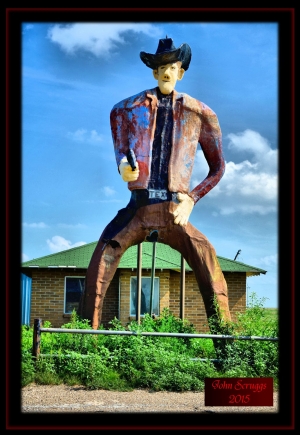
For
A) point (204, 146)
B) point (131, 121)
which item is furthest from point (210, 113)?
point (131, 121)

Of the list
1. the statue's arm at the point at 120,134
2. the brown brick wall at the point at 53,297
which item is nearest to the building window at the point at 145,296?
the brown brick wall at the point at 53,297

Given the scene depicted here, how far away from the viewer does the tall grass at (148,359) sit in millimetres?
5887

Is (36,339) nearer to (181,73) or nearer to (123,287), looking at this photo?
(181,73)

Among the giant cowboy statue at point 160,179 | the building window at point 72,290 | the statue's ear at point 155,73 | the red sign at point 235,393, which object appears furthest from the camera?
the building window at point 72,290

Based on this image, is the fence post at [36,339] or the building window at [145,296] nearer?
the fence post at [36,339]

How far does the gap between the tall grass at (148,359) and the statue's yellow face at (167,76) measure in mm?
2559

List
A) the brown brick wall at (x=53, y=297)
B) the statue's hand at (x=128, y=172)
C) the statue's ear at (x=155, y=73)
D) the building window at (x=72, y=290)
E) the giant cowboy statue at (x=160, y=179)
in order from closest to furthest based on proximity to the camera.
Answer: the statue's hand at (x=128, y=172) < the giant cowboy statue at (x=160, y=179) < the statue's ear at (x=155, y=73) < the brown brick wall at (x=53, y=297) < the building window at (x=72, y=290)

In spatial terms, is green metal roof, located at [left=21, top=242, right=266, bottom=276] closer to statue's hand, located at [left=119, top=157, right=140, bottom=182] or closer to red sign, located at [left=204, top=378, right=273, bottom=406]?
statue's hand, located at [left=119, top=157, right=140, bottom=182]

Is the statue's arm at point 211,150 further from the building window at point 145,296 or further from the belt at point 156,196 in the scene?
the building window at point 145,296

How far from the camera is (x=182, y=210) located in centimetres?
684

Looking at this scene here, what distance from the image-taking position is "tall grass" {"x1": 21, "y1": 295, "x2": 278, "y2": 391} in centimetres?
589

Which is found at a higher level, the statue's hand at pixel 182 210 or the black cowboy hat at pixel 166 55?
the black cowboy hat at pixel 166 55

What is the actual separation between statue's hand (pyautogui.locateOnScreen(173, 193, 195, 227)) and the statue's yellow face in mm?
1193
